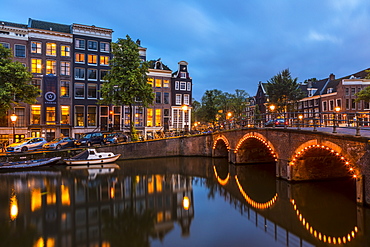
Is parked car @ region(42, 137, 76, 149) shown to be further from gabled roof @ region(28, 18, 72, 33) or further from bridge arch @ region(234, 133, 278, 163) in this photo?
gabled roof @ region(28, 18, 72, 33)

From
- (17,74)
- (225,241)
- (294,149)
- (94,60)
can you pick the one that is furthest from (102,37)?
(225,241)

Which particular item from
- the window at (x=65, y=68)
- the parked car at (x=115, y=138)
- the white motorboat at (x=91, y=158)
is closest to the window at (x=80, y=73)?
the window at (x=65, y=68)

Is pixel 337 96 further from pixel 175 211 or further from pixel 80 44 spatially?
pixel 80 44

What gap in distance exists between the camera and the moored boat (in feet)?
81.5

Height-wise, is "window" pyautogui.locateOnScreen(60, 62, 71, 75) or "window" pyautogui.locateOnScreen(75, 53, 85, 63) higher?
"window" pyautogui.locateOnScreen(75, 53, 85, 63)

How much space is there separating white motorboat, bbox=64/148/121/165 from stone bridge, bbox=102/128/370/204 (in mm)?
2035

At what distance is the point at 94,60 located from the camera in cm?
Answer: 4291

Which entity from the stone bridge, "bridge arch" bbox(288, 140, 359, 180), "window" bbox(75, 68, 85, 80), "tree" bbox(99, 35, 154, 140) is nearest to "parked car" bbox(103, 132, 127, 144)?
"tree" bbox(99, 35, 154, 140)

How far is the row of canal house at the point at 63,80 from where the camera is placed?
127 ft

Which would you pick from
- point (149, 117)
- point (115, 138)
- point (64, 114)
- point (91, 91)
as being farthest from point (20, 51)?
point (149, 117)

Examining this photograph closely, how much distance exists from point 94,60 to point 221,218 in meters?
37.7

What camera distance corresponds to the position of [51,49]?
133 ft

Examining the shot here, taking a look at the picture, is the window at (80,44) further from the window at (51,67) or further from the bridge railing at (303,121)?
the bridge railing at (303,121)

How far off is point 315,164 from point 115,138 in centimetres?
2270
